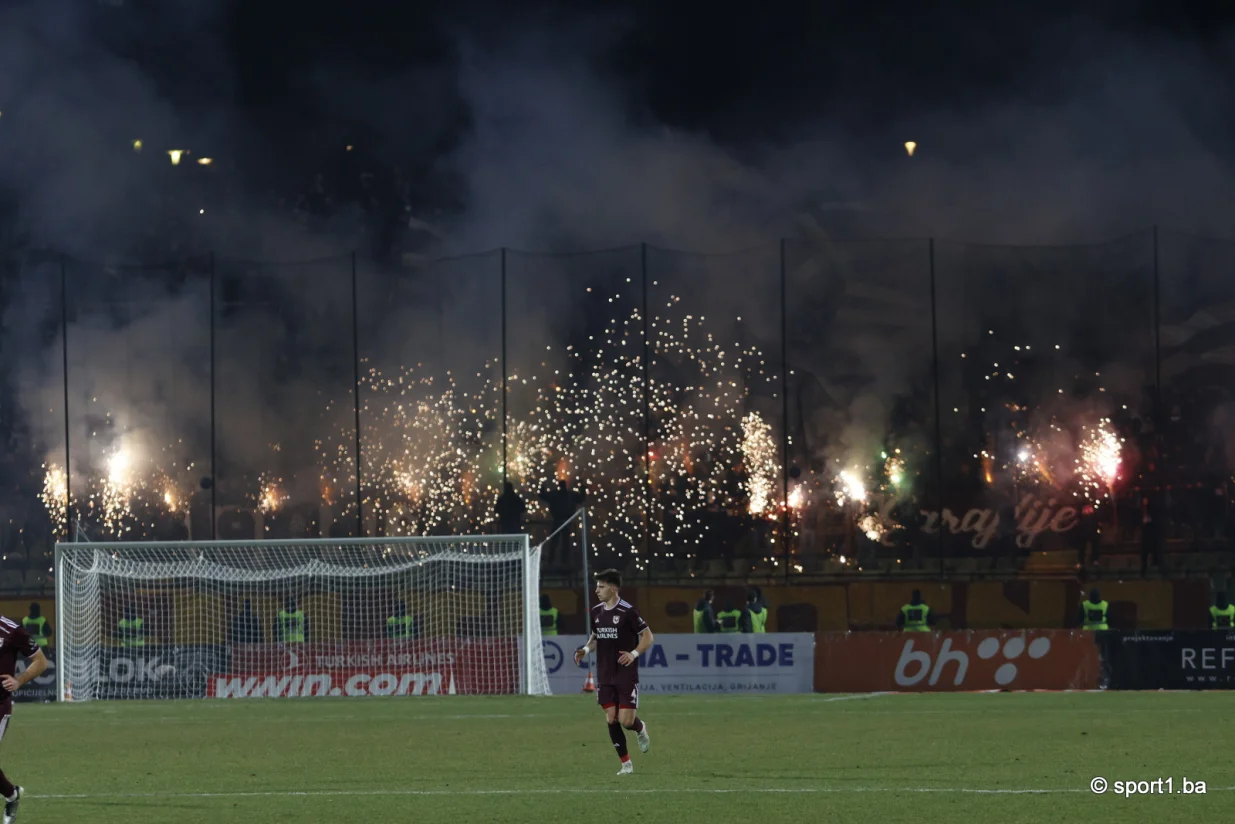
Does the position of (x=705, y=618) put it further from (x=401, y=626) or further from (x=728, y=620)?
(x=401, y=626)

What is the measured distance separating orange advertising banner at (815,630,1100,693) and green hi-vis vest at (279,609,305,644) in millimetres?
8102

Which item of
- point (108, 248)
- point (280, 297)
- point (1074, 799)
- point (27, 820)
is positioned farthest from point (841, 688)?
point (108, 248)

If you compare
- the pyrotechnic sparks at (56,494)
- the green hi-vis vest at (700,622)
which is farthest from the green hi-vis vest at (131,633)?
the pyrotechnic sparks at (56,494)

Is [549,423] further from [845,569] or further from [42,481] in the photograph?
[42,481]

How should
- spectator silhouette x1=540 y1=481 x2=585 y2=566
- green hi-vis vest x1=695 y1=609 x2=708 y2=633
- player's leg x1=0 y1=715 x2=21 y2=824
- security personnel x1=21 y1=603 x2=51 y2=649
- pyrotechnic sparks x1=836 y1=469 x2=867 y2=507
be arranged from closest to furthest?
player's leg x1=0 y1=715 x2=21 y2=824, green hi-vis vest x1=695 y1=609 x2=708 y2=633, security personnel x1=21 y1=603 x2=51 y2=649, spectator silhouette x1=540 y1=481 x2=585 y2=566, pyrotechnic sparks x1=836 y1=469 x2=867 y2=507

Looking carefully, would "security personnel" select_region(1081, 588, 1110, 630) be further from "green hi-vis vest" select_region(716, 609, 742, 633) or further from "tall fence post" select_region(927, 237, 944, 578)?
"tall fence post" select_region(927, 237, 944, 578)

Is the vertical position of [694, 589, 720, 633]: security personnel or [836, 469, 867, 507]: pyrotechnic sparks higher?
[836, 469, 867, 507]: pyrotechnic sparks

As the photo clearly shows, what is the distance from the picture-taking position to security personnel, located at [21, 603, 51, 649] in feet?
93.6

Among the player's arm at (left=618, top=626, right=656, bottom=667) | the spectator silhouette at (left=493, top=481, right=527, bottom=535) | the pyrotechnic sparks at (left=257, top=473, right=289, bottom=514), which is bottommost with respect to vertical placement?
the player's arm at (left=618, top=626, right=656, bottom=667)

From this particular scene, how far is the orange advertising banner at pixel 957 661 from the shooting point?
23.7 meters

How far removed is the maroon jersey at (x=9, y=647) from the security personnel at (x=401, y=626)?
16.1 metres

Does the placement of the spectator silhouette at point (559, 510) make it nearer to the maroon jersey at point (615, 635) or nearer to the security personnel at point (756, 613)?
the security personnel at point (756, 613)

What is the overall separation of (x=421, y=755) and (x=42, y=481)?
2682 centimetres

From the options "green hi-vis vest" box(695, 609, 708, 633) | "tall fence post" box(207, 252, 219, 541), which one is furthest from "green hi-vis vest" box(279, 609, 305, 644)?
"tall fence post" box(207, 252, 219, 541)
